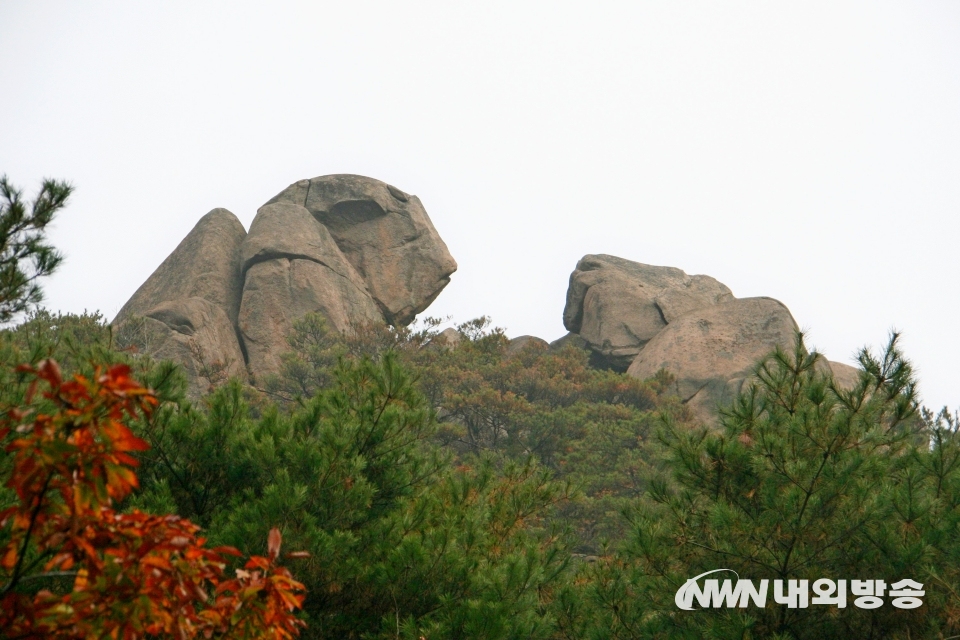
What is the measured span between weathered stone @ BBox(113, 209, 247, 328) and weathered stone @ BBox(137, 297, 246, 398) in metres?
1.19

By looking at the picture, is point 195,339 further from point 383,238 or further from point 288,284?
point 383,238

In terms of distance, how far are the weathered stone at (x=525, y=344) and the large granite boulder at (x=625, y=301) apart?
5.96 ft

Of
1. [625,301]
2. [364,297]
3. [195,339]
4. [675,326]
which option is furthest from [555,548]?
[625,301]

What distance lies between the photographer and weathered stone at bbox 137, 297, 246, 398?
21266 millimetres

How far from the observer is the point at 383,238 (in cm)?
2955

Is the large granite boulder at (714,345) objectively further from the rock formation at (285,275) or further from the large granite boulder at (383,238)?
the rock formation at (285,275)

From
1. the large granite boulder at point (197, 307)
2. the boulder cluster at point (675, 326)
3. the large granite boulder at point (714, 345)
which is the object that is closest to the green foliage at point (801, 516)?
the large granite boulder at point (197, 307)

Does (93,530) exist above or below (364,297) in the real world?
below

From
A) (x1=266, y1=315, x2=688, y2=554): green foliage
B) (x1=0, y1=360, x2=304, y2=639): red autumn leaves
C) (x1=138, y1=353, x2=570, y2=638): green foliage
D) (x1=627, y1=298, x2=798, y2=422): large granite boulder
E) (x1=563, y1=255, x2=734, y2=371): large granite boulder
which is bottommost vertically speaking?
(x1=0, y1=360, x2=304, y2=639): red autumn leaves

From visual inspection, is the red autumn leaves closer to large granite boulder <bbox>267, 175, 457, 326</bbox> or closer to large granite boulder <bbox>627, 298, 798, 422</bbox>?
large granite boulder <bbox>627, 298, 798, 422</bbox>

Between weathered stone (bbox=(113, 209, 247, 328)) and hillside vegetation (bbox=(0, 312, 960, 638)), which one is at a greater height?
weathered stone (bbox=(113, 209, 247, 328))

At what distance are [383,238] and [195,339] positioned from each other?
8798 millimetres

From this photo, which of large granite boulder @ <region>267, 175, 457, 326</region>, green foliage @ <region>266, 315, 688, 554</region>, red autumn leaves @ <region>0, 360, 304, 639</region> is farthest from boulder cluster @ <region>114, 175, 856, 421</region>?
red autumn leaves @ <region>0, 360, 304, 639</region>

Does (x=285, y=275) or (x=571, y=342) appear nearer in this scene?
(x=285, y=275)
